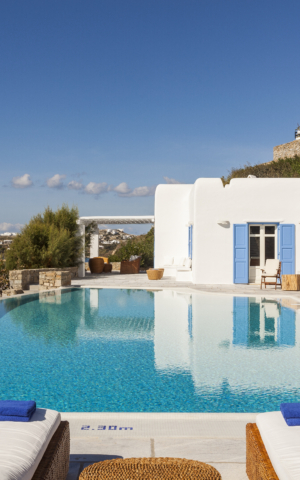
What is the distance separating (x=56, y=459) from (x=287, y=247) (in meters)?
13.9

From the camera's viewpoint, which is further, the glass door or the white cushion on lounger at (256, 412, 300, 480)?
the glass door

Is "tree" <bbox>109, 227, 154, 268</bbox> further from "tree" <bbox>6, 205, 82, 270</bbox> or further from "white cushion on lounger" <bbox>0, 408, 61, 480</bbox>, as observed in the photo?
"white cushion on lounger" <bbox>0, 408, 61, 480</bbox>

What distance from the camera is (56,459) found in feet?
7.34

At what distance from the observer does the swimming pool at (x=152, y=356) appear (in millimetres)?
4469

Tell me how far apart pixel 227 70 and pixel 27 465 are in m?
21.5

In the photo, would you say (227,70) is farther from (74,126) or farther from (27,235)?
(27,235)

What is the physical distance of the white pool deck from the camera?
9.01 feet

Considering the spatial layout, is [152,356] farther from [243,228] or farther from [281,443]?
[243,228]

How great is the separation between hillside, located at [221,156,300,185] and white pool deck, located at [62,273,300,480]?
28.6 metres

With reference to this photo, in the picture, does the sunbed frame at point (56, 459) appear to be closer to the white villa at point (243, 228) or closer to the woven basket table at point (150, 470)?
the woven basket table at point (150, 470)

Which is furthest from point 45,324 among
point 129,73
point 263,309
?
point 129,73

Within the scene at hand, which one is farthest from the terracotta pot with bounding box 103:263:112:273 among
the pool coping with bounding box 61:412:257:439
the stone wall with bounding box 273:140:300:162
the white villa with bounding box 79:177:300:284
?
the stone wall with bounding box 273:140:300:162

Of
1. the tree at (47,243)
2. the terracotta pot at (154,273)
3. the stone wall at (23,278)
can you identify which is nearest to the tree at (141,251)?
the tree at (47,243)

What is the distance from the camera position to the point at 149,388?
15.7 feet
